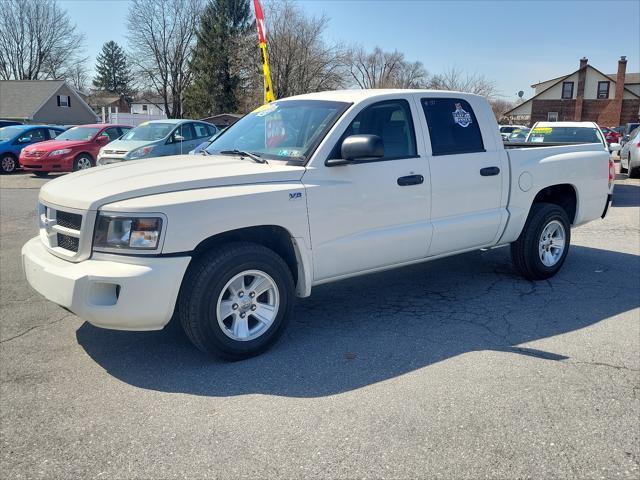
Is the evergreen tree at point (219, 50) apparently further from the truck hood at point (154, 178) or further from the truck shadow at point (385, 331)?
the truck hood at point (154, 178)

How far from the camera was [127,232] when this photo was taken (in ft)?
11.8

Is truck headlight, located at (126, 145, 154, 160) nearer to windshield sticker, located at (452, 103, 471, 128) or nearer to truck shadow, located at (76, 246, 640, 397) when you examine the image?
truck shadow, located at (76, 246, 640, 397)

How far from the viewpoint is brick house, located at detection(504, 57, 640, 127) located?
5541 cm

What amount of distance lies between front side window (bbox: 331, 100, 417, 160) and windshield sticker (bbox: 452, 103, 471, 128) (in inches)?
23.2

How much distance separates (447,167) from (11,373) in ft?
12.4

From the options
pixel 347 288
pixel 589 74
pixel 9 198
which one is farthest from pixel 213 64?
pixel 347 288

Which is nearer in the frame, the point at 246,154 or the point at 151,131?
the point at 246,154

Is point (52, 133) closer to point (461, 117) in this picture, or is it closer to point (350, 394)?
point (461, 117)

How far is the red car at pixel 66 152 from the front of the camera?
54.4ft

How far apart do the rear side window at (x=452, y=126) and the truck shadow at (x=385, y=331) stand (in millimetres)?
1465

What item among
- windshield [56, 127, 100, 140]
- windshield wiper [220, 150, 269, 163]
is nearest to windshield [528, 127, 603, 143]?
windshield wiper [220, 150, 269, 163]

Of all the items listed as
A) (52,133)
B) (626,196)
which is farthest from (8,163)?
(626,196)

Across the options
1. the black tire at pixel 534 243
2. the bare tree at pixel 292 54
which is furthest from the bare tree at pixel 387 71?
the black tire at pixel 534 243

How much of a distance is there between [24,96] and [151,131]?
46.2 m
